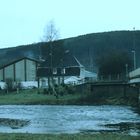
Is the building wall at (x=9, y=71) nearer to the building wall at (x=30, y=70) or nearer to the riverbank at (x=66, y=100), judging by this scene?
the building wall at (x=30, y=70)

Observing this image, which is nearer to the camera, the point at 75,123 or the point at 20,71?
the point at 75,123

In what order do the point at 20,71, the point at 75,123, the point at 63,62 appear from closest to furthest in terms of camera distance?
the point at 75,123
the point at 20,71
the point at 63,62

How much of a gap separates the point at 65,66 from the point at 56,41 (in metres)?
27.6

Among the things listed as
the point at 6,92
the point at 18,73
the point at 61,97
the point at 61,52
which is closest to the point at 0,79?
the point at 18,73

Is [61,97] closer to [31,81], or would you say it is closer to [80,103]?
[80,103]

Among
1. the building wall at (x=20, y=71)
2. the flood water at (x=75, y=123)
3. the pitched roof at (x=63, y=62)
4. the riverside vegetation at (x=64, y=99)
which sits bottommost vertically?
the flood water at (x=75, y=123)

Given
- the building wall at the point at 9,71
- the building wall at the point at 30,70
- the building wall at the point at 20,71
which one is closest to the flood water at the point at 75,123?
the building wall at the point at 20,71

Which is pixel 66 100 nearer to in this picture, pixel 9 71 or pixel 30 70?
pixel 30 70

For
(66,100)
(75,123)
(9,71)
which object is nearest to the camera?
(75,123)

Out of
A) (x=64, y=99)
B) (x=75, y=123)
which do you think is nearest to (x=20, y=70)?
(x=64, y=99)

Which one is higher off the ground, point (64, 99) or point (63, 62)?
point (63, 62)

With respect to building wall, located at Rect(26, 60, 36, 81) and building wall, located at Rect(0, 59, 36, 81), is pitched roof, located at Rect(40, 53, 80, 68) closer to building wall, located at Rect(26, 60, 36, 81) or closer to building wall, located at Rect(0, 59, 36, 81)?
building wall, located at Rect(26, 60, 36, 81)

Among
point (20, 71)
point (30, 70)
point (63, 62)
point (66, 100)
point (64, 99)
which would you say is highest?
point (63, 62)

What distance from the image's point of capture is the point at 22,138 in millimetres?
32438
